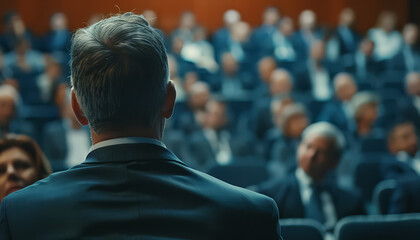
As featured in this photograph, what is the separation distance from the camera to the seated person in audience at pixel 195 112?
259 inches

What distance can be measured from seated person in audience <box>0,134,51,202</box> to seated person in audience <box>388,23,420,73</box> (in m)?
9.06

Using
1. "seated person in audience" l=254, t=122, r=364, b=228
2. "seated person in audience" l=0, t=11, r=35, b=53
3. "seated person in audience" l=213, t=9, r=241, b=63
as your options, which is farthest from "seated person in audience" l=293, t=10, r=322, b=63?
"seated person in audience" l=254, t=122, r=364, b=228

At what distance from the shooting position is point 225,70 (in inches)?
375

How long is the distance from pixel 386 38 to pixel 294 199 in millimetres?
9209

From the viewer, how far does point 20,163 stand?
214cm

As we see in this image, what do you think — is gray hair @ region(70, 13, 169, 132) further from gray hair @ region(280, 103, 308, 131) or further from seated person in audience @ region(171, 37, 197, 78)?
seated person in audience @ region(171, 37, 197, 78)

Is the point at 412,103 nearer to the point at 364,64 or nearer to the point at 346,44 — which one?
the point at 364,64

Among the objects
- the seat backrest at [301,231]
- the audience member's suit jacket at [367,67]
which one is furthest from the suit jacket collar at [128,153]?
the audience member's suit jacket at [367,67]

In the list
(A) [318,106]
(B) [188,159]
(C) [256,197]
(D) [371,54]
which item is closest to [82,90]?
(C) [256,197]

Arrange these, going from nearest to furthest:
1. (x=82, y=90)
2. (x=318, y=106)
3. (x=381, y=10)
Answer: (x=82, y=90) < (x=318, y=106) < (x=381, y=10)

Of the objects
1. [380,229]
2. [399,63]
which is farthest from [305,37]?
[380,229]

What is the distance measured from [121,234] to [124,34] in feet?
1.23

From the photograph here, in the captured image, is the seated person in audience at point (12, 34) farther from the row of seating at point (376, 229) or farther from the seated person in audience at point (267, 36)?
the row of seating at point (376, 229)

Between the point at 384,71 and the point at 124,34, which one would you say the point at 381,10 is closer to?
the point at 384,71
